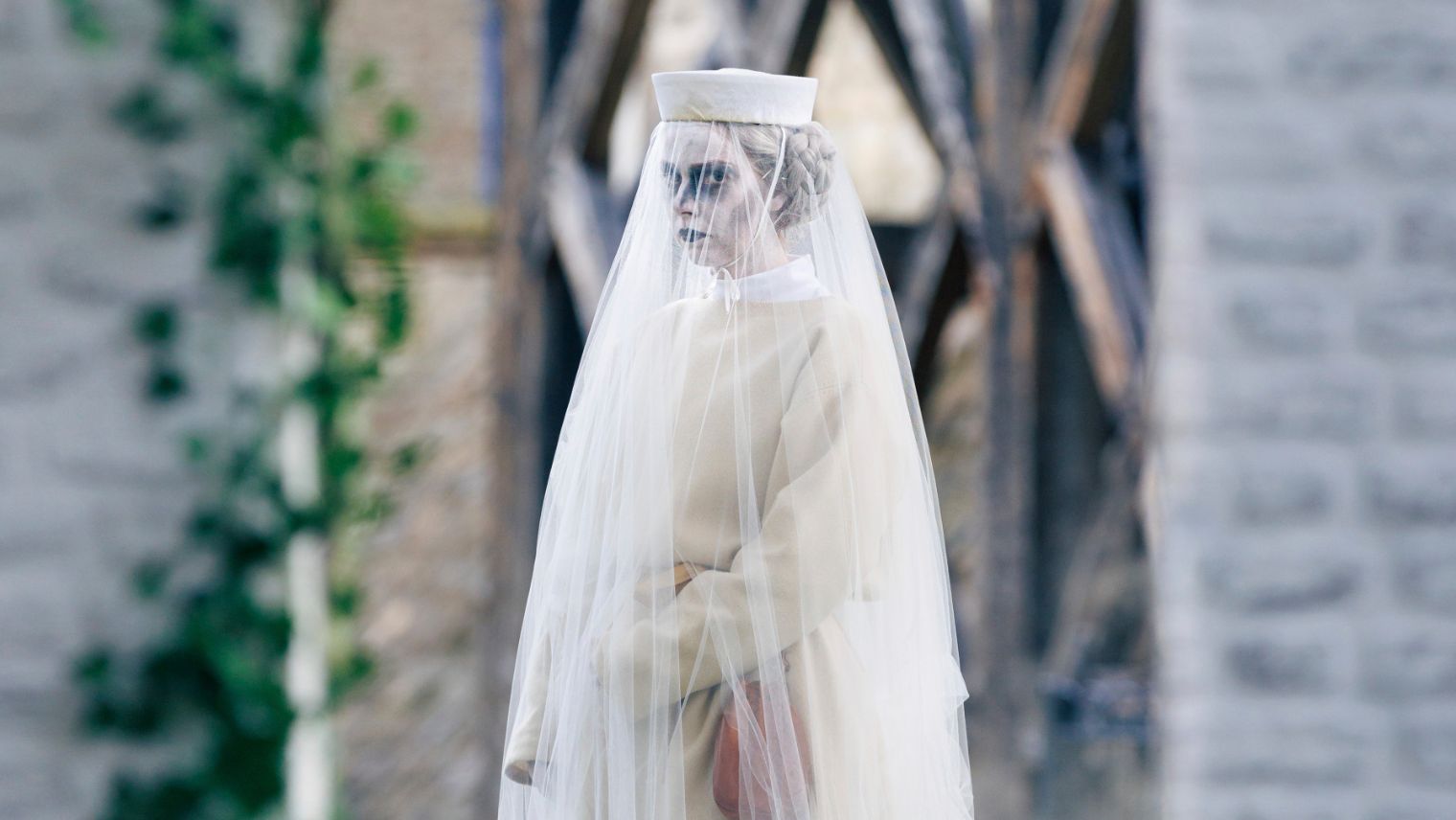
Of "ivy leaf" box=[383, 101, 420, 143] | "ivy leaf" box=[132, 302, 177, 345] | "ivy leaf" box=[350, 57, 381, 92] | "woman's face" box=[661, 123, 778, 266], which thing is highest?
"ivy leaf" box=[350, 57, 381, 92]

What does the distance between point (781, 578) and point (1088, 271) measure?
161cm

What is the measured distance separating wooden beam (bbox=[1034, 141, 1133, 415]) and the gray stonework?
274 mm

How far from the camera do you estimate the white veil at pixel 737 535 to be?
1854 millimetres

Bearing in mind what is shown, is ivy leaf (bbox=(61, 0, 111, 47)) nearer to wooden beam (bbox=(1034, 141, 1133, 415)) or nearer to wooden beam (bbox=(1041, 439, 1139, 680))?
wooden beam (bbox=(1034, 141, 1133, 415))

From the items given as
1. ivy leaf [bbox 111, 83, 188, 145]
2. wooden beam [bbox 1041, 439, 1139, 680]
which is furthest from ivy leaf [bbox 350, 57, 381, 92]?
wooden beam [bbox 1041, 439, 1139, 680]

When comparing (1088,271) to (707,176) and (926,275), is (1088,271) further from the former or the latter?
(707,176)

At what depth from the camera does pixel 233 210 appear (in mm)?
2863

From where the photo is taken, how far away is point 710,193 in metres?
1.90

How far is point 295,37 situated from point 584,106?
115 centimetres

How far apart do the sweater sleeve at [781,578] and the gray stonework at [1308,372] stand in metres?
1.25

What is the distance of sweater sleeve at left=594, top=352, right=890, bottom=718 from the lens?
1842 mm

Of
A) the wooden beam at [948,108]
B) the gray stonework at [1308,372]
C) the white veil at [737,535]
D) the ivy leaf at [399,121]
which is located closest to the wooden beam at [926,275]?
the wooden beam at [948,108]

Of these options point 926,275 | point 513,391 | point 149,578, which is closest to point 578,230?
point 513,391

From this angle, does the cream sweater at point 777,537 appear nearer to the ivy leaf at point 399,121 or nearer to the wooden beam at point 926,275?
the ivy leaf at point 399,121
